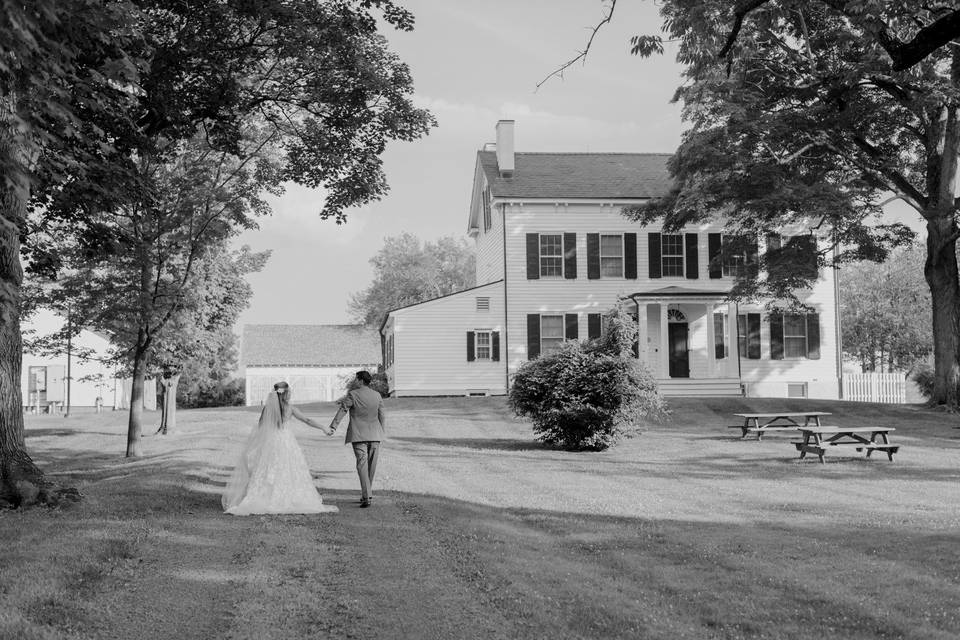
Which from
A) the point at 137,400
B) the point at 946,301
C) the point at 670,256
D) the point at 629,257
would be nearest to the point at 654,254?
the point at 670,256

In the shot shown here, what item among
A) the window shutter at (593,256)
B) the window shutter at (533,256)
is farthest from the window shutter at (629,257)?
the window shutter at (533,256)

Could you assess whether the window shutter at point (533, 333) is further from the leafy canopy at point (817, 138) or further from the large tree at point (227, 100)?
the large tree at point (227, 100)

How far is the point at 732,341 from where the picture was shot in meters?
37.4

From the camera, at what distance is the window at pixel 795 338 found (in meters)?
38.2

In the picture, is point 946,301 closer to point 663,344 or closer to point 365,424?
point 663,344

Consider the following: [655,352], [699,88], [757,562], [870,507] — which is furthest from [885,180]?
[757,562]

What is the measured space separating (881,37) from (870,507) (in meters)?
6.17

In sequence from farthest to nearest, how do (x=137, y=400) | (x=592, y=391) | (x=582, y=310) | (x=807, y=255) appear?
(x=582, y=310) < (x=807, y=255) < (x=137, y=400) < (x=592, y=391)

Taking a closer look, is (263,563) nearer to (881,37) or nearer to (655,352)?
(881,37)

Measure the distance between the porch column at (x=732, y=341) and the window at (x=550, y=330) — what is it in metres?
6.40

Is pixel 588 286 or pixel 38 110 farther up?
pixel 588 286

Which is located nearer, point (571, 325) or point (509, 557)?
point (509, 557)

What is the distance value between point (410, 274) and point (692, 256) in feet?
134

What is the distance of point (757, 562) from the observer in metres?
8.57
